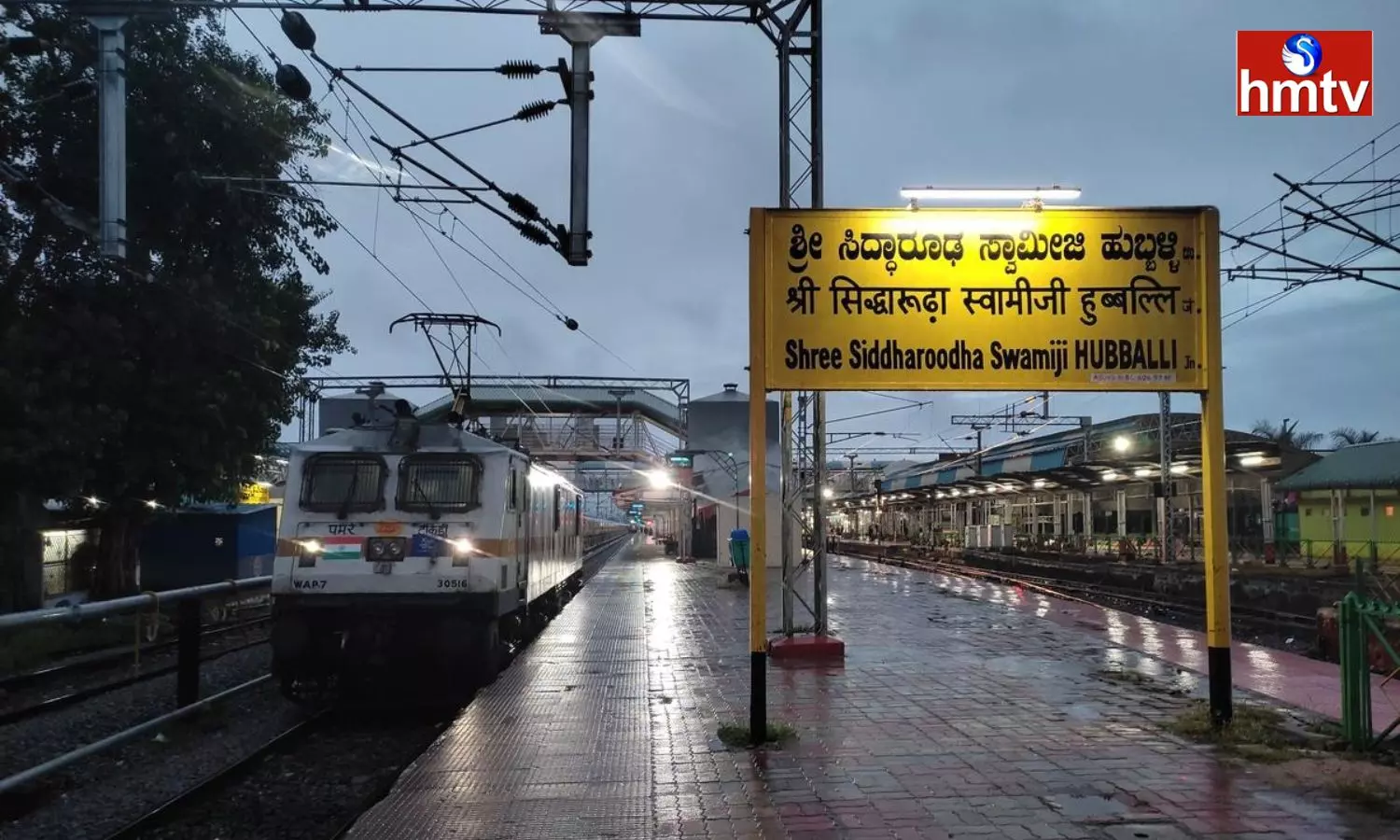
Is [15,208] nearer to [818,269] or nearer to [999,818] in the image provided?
[818,269]

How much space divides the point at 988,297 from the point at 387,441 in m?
6.31

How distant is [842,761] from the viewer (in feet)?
22.7

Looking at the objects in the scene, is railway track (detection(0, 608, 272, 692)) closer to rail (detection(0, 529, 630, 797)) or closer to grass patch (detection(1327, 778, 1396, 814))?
rail (detection(0, 529, 630, 797))

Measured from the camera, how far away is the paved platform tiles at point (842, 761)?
5.62 m

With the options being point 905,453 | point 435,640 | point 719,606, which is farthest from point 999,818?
point 905,453

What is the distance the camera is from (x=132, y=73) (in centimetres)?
1672

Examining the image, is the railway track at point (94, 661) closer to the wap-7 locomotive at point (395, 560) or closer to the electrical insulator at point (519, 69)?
the wap-7 locomotive at point (395, 560)

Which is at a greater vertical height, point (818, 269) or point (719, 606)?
point (818, 269)

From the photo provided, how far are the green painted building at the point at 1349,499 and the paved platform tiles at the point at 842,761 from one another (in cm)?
1885

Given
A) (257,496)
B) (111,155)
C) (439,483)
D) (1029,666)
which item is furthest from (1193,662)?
(257,496)

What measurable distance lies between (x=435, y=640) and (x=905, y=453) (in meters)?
44.6

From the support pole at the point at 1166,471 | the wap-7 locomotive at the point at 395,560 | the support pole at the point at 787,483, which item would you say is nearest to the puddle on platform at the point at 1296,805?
the support pole at the point at 787,483

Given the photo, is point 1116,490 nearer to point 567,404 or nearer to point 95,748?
point 567,404

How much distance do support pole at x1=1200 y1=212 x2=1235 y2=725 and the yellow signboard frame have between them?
0.01 meters
